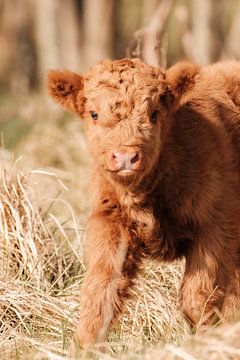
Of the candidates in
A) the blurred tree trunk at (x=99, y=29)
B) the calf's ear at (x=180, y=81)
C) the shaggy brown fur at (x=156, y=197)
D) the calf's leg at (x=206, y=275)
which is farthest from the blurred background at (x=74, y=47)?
the calf's leg at (x=206, y=275)

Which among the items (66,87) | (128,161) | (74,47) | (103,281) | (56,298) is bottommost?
(74,47)

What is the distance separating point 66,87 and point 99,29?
1904cm

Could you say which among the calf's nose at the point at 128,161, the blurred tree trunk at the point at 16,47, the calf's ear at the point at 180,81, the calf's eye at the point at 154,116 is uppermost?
the calf's ear at the point at 180,81

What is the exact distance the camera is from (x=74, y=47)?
2650 centimetres

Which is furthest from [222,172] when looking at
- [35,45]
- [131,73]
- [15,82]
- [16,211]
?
[35,45]

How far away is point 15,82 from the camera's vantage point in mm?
30797

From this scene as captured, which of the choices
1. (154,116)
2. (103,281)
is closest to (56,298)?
(103,281)

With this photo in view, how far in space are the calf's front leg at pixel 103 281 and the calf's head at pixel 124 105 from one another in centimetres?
43

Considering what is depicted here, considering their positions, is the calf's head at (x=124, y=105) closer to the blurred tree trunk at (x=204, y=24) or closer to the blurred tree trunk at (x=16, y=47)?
the blurred tree trunk at (x=204, y=24)

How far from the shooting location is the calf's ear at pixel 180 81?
258 inches

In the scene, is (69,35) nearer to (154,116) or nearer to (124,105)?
(154,116)

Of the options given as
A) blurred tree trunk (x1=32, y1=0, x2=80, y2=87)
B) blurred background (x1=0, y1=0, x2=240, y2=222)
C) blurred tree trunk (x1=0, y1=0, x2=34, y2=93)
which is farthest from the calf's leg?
blurred tree trunk (x1=0, y1=0, x2=34, y2=93)

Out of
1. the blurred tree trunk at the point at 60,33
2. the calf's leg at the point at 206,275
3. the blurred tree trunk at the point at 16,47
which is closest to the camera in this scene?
the calf's leg at the point at 206,275

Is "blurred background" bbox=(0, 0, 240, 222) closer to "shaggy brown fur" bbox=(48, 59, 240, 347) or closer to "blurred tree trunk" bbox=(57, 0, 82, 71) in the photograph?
"blurred tree trunk" bbox=(57, 0, 82, 71)
